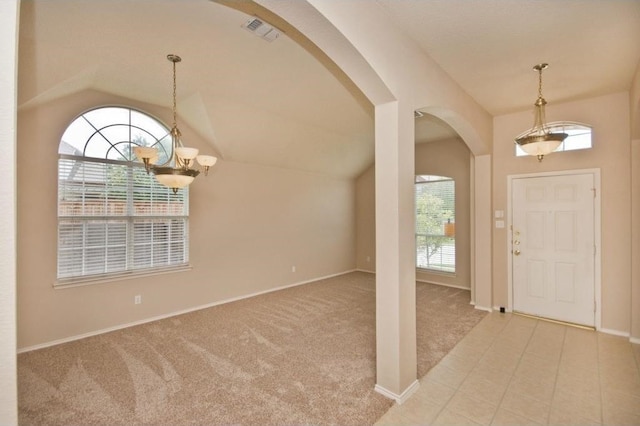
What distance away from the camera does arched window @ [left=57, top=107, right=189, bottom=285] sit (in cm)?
358

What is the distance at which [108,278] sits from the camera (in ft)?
12.4

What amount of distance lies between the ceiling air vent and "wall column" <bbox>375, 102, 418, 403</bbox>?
3.70 ft

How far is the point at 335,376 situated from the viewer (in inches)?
106

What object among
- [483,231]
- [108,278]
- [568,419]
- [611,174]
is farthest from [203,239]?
[611,174]

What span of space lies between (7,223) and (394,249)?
211cm

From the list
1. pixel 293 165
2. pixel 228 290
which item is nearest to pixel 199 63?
pixel 293 165

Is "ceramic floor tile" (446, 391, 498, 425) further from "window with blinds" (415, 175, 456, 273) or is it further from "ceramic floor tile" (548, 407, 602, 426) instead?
"window with blinds" (415, 175, 456, 273)

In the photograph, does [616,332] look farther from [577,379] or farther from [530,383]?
[530,383]

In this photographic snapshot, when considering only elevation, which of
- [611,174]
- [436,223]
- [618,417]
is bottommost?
[618,417]

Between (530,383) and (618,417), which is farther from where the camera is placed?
(530,383)

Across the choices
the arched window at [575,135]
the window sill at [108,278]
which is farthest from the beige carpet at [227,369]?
the arched window at [575,135]

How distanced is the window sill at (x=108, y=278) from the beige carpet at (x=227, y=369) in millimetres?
648

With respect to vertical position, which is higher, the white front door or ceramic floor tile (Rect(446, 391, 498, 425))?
the white front door

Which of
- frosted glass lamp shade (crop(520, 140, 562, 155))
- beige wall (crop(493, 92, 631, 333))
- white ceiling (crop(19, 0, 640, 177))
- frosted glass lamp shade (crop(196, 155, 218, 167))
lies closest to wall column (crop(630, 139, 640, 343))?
beige wall (crop(493, 92, 631, 333))
